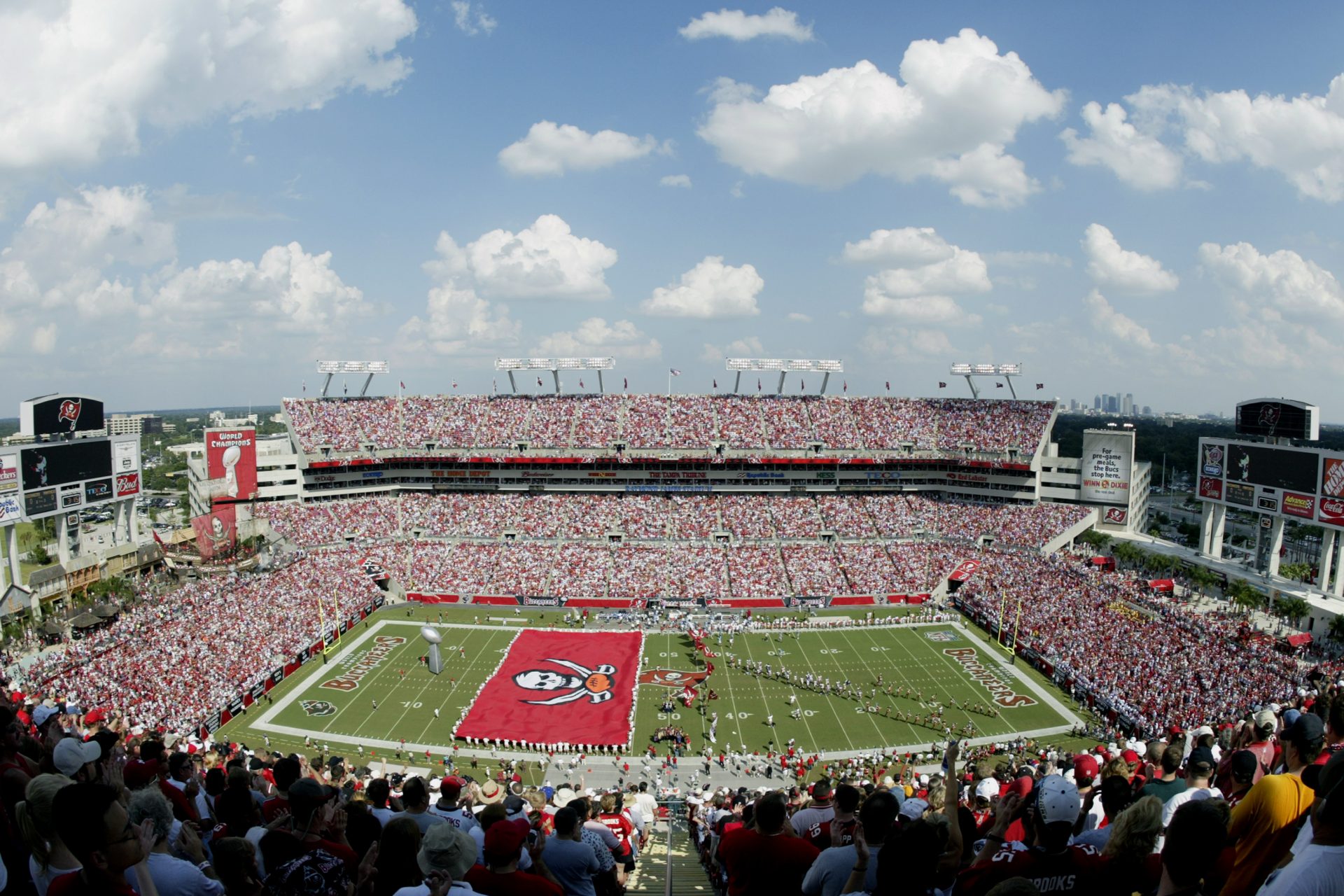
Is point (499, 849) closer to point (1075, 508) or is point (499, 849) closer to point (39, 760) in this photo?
point (39, 760)

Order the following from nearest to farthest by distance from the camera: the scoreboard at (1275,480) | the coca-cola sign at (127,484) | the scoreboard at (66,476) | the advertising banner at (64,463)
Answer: the scoreboard at (1275,480)
the scoreboard at (66,476)
the advertising banner at (64,463)
the coca-cola sign at (127,484)

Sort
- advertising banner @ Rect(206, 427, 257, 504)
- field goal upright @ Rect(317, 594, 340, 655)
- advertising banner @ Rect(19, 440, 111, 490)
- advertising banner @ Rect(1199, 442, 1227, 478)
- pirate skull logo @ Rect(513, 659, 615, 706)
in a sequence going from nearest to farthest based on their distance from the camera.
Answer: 1. pirate skull logo @ Rect(513, 659, 615, 706)
2. advertising banner @ Rect(19, 440, 111, 490)
3. field goal upright @ Rect(317, 594, 340, 655)
4. advertising banner @ Rect(1199, 442, 1227, 478)
5. advertising banner @ Rect(206, 427, 257, 504)

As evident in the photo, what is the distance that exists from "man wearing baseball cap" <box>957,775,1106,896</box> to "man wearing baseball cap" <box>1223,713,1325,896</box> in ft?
2.45

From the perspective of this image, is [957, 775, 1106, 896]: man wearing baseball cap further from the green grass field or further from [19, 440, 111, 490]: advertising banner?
[19, 440, 111, 490]: advertising banner

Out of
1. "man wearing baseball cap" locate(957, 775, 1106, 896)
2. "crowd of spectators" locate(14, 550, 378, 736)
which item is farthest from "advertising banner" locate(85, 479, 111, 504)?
"man wearing baseball cap" locate(957, 775, 1106, 896)

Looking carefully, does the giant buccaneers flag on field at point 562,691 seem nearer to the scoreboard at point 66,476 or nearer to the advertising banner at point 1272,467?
the scoreboard at point 66,476

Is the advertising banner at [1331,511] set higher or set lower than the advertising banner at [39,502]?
higher

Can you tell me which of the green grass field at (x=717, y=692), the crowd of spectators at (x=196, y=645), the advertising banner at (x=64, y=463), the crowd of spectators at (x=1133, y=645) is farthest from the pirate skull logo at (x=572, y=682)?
the advertising banner at (x=64, y=463)

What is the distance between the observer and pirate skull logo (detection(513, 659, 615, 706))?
33.5m

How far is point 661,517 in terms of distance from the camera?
56188mm

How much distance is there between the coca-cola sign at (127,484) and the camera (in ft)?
139

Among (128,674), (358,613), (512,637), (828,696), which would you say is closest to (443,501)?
(358,613)

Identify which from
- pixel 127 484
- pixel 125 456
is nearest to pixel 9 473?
pixel 125 456

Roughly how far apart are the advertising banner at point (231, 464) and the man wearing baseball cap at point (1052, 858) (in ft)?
192
